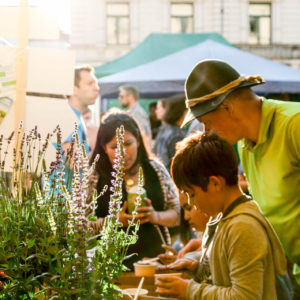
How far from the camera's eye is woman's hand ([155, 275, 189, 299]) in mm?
1446

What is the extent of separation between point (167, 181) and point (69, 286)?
68.6 inches

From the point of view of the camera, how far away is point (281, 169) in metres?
1.76

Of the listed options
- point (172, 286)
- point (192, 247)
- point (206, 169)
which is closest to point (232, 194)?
point (206, 169)

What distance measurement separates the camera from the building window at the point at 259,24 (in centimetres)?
1744

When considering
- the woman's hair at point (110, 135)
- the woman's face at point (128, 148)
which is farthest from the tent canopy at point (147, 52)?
the woman's face at point (128, 148)

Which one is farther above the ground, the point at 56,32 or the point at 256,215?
the point at 56,32

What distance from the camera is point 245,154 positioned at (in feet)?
6.50

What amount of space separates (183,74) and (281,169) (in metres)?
3.89

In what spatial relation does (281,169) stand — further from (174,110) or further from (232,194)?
(174,110)

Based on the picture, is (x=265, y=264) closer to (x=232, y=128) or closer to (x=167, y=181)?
(x=232, y=128)

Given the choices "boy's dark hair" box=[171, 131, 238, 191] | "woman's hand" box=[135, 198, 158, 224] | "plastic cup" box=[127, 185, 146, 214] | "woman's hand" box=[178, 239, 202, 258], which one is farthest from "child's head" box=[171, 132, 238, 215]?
"woman's hand" box=[135, 198, 158, 224]

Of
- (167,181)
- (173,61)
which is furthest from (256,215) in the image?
(173,61)

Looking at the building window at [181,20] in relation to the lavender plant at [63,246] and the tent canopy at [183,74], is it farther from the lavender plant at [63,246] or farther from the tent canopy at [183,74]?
the lavender plant at [63,246]

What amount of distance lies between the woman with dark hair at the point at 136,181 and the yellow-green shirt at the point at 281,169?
86 centimetres
